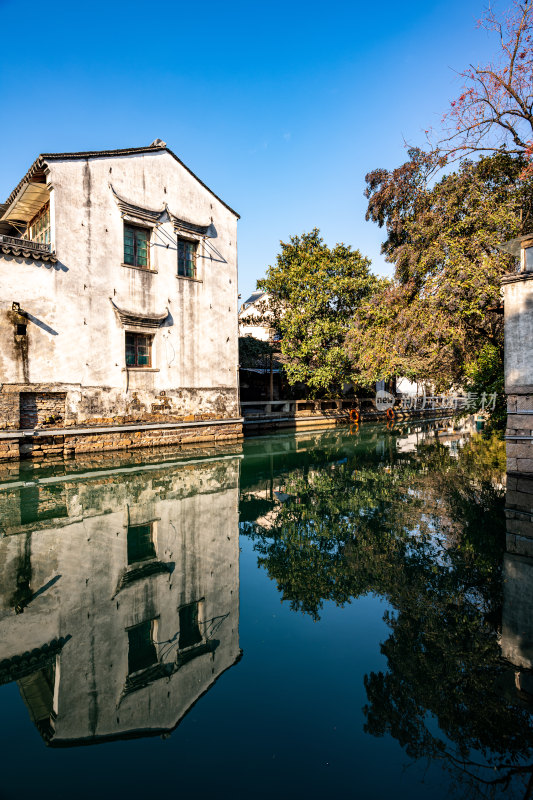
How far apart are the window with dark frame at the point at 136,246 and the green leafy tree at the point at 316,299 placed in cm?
740

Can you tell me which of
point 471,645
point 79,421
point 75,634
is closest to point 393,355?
point 79,421

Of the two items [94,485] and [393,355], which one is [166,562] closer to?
[94,485]

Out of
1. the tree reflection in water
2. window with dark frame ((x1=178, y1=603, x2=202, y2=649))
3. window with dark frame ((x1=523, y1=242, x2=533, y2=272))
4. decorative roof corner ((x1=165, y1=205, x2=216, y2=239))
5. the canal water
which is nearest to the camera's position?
the canal water

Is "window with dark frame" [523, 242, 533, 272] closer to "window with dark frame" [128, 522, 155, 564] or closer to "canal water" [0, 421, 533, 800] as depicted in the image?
"canal water" [0, 421, 533, 800]

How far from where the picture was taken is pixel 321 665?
2744 millimetres

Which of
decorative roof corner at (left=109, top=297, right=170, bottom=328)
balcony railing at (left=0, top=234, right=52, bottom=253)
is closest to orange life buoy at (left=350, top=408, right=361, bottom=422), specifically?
decorative roof corner at (left=109, top=297, right=170, bottom=328)

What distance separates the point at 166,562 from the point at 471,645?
115 inches

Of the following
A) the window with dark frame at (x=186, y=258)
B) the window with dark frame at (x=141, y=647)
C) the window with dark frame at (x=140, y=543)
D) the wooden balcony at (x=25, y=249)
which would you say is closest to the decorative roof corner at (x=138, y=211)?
the window with dark frame at (x=186, y=258)

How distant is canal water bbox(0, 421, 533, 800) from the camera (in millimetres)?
1973

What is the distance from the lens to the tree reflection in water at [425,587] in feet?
7.01

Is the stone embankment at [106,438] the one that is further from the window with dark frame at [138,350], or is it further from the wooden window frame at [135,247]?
the wooden window frame at [135,247]

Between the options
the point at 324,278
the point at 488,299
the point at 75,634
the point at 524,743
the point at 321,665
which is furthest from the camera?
the point at 324,278

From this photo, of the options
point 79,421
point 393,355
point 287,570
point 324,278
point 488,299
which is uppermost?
point 324,278

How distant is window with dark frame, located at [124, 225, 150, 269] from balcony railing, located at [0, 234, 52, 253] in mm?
2409
